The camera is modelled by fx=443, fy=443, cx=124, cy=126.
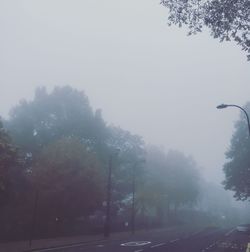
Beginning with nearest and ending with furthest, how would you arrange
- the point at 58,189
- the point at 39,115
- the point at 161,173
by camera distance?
the point at 58,189 < the point at 39,115 < the point at 161,173

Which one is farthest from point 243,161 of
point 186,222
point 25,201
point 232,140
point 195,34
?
point 186,222

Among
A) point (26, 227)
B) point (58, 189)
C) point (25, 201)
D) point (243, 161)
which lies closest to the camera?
point (26, 227)

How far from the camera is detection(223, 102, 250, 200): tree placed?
60.4 meters

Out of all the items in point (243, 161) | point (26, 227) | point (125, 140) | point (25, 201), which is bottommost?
point (26, 227)

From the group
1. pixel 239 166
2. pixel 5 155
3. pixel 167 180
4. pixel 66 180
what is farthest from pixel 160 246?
pixel 167 180

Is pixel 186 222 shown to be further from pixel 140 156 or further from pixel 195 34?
pixel 195 34

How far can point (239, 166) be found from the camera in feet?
200

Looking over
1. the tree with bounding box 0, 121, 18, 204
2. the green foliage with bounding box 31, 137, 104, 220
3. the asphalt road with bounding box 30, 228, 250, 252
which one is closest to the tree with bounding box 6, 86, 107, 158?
the green foliage with bounding box 31, 137, 104, 220

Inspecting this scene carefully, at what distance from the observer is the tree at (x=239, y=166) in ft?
198

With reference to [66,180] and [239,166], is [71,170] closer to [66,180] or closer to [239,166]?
[66,180]

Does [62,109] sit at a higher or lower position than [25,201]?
higher

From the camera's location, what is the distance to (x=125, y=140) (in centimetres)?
7494

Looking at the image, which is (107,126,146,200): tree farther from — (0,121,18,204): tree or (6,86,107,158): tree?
(0,121,18,204): tree

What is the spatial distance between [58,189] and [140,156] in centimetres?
3317
